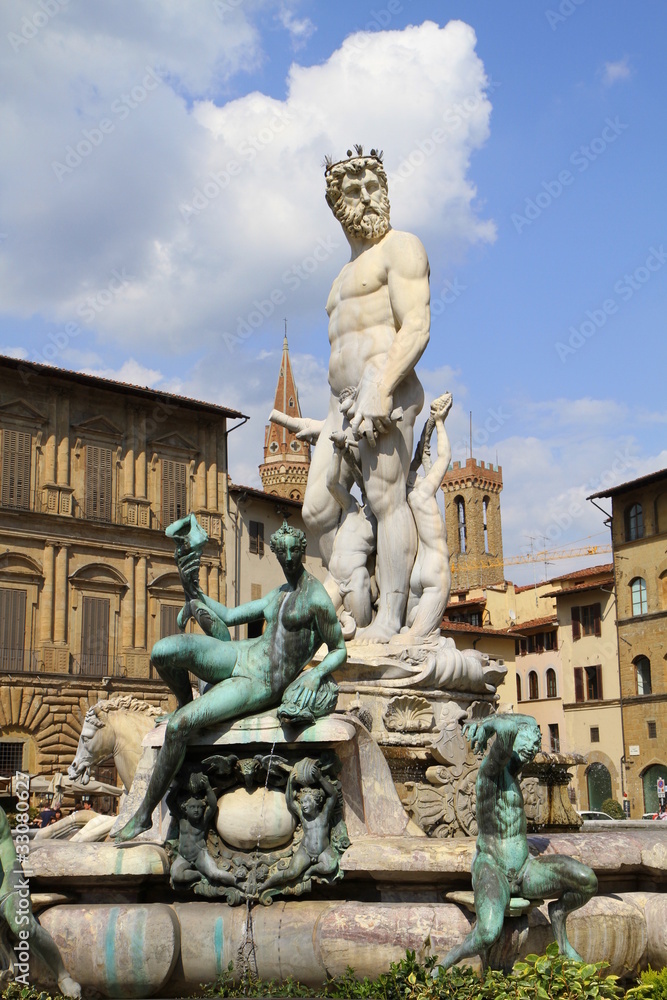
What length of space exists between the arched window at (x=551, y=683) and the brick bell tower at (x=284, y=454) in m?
55.9

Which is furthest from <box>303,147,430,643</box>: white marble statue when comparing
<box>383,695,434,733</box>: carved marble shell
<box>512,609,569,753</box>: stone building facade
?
<box>512,609,569,753</box>: stone building facade

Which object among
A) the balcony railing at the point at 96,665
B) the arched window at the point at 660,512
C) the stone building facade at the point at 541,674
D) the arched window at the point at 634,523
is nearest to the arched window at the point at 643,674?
the arched window at the point at 634,523

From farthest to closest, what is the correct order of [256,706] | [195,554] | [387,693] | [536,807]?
1. [536,807]
2. [387,693]
3. [195,554]
4. [256,706]

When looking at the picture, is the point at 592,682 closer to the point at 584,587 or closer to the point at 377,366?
the point at 584,587

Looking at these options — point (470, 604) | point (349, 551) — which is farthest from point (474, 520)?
point (349, 551)

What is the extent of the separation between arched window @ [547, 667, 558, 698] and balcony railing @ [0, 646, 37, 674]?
27.7 meters

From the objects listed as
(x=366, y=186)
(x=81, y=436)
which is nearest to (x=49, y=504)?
(x=81, y=436)

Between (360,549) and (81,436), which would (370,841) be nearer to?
(360,549)

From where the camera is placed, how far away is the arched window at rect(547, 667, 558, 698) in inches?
2319

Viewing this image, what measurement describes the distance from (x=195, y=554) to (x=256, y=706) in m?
0.90

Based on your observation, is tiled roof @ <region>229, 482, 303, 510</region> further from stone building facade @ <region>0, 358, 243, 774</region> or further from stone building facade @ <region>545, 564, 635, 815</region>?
stone building facade @ <region>545, 564, 635, 815</region>

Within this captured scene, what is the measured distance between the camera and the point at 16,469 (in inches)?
1688

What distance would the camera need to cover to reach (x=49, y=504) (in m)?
43.2

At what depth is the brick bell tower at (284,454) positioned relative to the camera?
115375 millimetres
